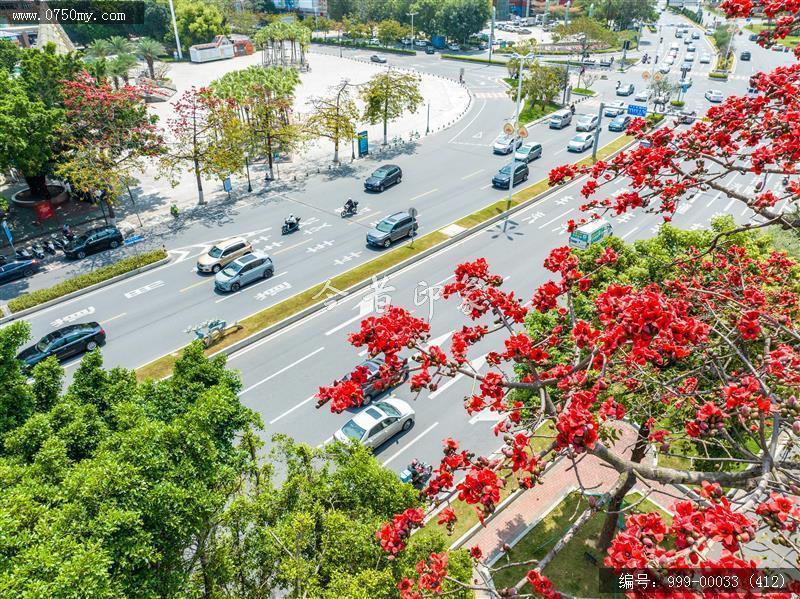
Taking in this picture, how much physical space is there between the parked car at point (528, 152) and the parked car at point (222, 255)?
29653 millimetres

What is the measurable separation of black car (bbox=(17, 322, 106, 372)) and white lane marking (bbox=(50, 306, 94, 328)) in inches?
98.6

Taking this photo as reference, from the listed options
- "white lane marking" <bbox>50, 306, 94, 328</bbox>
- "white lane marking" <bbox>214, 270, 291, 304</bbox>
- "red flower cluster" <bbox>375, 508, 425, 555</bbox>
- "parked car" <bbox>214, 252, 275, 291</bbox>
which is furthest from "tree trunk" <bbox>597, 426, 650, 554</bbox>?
"white lane marking" <bbox>50, 306, 94, 328</bbox>

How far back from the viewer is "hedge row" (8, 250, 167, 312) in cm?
3266

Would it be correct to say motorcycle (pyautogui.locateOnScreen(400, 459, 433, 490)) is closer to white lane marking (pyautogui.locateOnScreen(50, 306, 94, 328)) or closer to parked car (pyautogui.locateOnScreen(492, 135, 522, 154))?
white lane marking (pyautogui.locateOnScreen(50, 306, 94, 328))

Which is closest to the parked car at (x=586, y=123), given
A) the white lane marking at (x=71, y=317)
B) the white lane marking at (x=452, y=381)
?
the white lane marking at (x=452, y=381)

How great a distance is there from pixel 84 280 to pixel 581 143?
156 ft

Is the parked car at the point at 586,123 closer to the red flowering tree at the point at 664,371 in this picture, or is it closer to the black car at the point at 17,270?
the red flowering tree at the point at 664,371

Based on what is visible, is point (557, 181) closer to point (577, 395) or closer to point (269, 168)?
point (577, 395)

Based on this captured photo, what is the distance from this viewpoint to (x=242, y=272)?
3431cm

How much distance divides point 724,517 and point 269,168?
172ft

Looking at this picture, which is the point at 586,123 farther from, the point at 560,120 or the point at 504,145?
the point at 504,145

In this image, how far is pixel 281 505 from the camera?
13.3 metres

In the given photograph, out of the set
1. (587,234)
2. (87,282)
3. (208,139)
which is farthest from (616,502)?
(208,139)

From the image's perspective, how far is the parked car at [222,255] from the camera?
36156 mm
